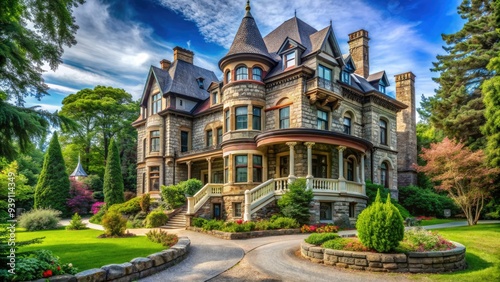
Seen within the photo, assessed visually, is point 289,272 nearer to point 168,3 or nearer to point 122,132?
point 168,3

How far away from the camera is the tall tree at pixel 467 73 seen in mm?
26172

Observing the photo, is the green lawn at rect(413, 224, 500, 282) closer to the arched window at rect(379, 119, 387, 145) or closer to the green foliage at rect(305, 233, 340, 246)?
the green foliage at rect(305, 233, 340, 246)

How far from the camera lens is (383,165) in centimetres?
2895

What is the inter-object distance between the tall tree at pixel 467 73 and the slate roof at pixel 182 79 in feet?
67.4

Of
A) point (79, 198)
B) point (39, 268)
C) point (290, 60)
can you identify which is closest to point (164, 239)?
point (39, 268)

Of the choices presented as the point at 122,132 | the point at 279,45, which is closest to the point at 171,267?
the point at 279,45

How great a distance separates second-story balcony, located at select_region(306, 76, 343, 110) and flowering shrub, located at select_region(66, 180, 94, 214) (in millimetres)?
24379

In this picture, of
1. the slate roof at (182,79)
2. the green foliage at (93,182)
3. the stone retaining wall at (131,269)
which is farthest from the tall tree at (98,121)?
the stone retaining wall at (131,269)

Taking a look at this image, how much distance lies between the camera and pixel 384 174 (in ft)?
95.4

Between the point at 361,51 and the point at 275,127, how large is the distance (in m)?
14.3

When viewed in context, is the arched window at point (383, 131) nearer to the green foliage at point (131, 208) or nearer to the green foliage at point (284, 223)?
the green foliage at point (284, 223)

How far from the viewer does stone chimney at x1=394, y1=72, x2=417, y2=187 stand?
111ft

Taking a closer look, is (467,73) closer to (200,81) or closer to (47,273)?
(200,81)

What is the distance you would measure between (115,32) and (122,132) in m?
33.7
